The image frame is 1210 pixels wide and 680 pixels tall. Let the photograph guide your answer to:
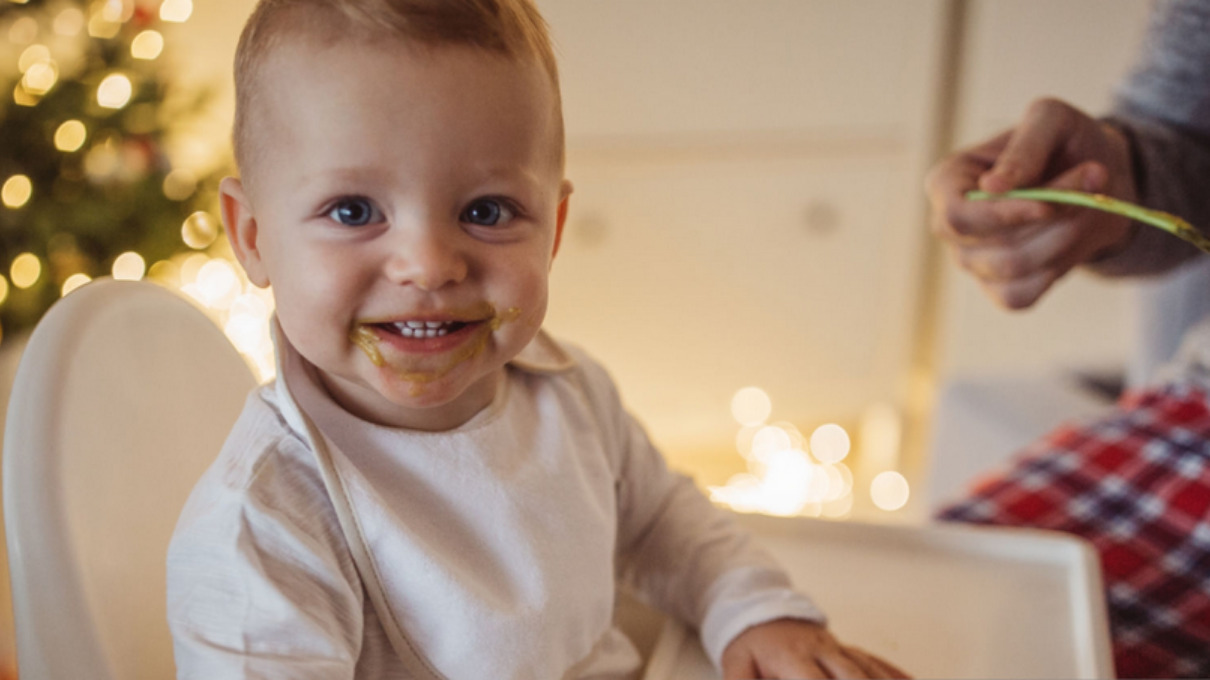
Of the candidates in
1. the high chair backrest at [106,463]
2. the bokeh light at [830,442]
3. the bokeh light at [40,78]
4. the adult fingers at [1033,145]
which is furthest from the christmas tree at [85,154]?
the bokeh light at [830,442]

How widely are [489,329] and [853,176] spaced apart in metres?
1.60

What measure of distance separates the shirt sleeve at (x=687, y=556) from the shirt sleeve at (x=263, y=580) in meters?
0.23

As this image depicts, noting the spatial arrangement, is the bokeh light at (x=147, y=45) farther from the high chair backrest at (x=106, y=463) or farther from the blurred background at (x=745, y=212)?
the high chair backrest at (x=106, y=463)

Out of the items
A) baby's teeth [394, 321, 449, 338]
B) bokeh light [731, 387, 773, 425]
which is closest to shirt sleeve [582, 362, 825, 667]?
baby's teeth [394, 321, 449, 338]

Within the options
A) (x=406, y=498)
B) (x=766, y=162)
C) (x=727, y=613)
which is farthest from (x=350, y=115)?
(x=766, y=162)

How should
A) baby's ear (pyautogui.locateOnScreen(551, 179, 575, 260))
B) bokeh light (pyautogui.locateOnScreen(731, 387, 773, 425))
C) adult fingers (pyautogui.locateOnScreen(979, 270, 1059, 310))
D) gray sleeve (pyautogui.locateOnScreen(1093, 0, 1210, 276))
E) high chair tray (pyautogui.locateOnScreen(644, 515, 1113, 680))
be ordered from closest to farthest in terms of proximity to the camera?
baby's ear (pyautogui.locateOnScreen(551, 179, 575, 260))
high chair tray (pyautogui.locateOnScreen(644, 515, 1113, 680))
adult fingers (pyautogui.locateOnScreen(979, 270, 1059, 310))
gray sleeve (pyautogui.locateOnScreen(1093, 0, 1210, 276))
bokeh light (pyautogui.locateOnScreen(731, 387, 773, 425))

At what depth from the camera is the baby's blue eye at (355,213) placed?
43 centimetres

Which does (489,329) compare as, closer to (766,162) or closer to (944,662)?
(944,662)

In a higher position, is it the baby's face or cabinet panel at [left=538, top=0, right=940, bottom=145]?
the baby's face

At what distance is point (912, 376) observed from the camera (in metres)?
2.13

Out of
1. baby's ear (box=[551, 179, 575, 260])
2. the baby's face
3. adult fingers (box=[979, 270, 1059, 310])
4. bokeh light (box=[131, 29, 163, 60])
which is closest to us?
the baby's face

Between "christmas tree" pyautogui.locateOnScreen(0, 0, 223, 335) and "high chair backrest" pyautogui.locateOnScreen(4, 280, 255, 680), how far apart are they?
2.51ft

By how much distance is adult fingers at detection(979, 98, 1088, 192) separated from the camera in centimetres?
69

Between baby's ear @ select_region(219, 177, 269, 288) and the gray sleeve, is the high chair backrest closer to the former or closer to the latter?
baby's ear @ select_region(219, 177, 269, 288)
